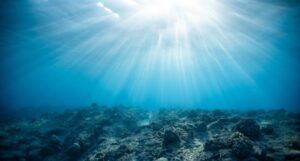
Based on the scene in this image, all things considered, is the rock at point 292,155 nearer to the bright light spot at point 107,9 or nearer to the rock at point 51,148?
the rock at point 51,148

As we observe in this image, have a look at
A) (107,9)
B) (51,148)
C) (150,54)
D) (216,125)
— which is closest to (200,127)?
(216,125)

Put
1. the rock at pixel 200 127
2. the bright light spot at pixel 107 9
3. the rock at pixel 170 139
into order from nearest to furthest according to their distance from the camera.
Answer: the rock at pixel 170 139, the rock at pixel 200 127, the bright light spot at pixel 107 9

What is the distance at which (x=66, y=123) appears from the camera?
13680mm

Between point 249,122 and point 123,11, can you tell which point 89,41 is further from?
point 249,122

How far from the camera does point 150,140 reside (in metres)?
8.73

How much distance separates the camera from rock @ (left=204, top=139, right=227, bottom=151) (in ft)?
21.8

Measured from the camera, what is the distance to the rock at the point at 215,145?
21.8 feet

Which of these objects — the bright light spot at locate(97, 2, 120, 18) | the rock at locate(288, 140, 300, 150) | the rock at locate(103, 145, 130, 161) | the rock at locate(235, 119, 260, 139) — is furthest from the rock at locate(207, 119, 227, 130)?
the bright light spot at locate(97, 2, 120, 18)

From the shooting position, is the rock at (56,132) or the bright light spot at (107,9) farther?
the bright light spot at (107,9)

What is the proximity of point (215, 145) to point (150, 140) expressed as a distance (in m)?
2.94

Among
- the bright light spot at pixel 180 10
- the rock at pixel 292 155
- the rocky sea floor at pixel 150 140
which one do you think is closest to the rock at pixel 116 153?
the rocky sea floor at pixel 150 140

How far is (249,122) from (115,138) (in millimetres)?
6498

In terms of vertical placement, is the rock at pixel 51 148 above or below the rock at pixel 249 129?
below

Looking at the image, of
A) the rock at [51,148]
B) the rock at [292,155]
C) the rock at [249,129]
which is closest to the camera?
the rock at [292,155]
